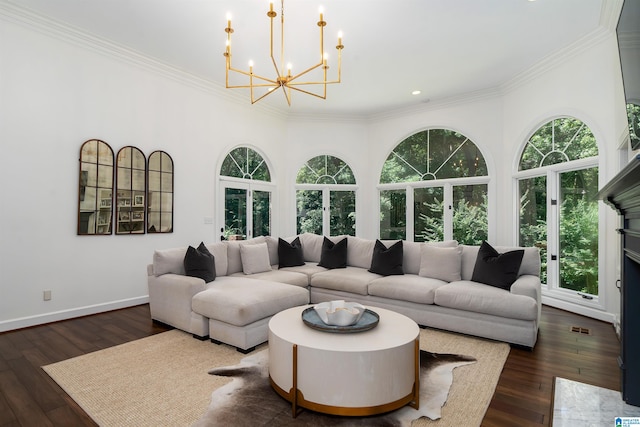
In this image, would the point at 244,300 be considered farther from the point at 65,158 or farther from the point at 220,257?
the point at 65,158

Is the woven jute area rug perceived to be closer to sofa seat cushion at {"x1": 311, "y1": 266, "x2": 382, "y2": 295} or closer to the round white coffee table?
the round white coffee table

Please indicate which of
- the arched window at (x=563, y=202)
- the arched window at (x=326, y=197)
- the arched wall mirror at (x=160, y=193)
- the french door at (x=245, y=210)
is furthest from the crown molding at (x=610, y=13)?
Answer: the arched wall mirror at (x=160, y=193)

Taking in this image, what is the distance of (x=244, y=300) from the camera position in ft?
9.84

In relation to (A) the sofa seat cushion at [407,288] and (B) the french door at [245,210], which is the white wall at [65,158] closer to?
(B) the french door at [245,210]

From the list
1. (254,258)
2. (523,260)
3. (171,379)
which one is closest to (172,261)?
(254,258)

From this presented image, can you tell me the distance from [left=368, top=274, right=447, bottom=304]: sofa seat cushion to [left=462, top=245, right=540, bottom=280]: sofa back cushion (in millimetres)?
355

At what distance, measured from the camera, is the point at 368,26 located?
3826mm

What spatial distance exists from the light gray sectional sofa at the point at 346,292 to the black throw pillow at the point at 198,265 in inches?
4.3

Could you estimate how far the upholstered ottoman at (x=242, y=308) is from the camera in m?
2.94

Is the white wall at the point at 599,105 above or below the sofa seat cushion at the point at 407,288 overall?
above

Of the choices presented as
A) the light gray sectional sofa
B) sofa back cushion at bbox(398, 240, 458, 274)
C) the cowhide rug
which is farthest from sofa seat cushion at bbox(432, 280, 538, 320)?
the cowhide rug

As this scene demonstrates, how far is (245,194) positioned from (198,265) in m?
2.69

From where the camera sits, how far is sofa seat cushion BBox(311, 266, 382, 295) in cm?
405

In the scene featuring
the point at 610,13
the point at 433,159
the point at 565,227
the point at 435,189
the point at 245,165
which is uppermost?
the point at 610,13
